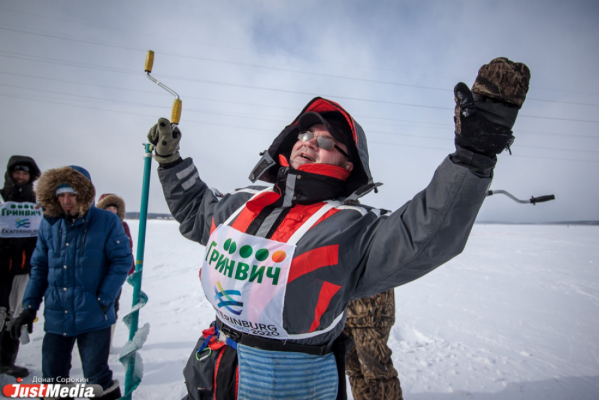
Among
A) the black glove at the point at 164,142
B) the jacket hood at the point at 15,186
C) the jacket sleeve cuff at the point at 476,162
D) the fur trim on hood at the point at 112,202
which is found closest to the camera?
the jacket sleeve cuff at the point at 476,162

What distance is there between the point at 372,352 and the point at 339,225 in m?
1.95

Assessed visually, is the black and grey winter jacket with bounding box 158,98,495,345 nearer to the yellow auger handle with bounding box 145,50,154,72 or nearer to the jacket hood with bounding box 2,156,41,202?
the yellow auger handle with bounding box 145,50,154,72

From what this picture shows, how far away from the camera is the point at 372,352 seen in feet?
8.09

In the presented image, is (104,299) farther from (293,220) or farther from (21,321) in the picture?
(293,220)

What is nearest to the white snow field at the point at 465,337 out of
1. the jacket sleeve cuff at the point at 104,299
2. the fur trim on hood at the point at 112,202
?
the jacket sleeve cuff at the point at 104,299

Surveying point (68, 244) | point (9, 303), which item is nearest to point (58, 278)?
point (68, 244)

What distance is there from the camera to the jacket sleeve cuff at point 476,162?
2.82 feet

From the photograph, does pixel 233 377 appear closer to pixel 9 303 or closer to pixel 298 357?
pixel 298 357

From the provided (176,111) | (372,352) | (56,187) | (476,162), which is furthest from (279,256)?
(56,187)

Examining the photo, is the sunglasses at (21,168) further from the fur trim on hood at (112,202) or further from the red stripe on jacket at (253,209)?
the red stripe on jacket at (253,209)

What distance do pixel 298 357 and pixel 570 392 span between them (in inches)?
158

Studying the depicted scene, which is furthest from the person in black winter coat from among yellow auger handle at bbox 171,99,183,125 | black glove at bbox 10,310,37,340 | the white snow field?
yellow auger handle at bbox 171,99,183,125

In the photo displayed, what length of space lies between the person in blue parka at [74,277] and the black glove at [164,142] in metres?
1.37

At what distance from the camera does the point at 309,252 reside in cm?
111
